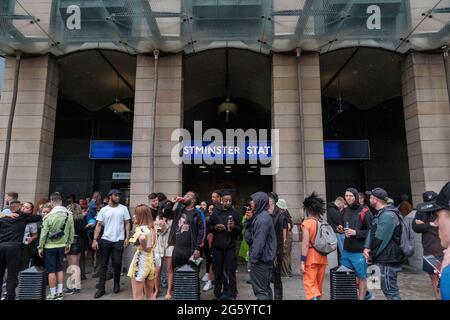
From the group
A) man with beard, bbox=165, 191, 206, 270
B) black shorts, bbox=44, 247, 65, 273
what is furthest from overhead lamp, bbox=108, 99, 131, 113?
man with beard, bbox=165, 191, 206, 270

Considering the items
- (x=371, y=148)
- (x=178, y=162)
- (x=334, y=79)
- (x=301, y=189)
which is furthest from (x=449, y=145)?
(x=178, y=162)

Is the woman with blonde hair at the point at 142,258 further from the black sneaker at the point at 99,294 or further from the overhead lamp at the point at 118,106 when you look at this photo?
the overhead lamp at the point at 118,106

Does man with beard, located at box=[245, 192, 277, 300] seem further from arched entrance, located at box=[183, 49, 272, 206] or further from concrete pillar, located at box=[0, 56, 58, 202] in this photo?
concrete pillar, located at box=[0, 56, 58, 202]

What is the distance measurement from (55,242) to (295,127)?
686 cm

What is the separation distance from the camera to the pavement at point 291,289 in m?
6.04

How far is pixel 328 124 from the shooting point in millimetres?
15453

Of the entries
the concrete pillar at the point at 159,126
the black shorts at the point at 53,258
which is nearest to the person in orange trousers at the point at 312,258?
the black shorts at the point at 53,258

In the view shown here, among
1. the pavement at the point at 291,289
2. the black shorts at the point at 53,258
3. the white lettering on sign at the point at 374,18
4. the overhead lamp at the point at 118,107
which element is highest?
the white lettering on sign at the point at 374,18

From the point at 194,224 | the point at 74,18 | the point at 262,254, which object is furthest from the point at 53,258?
the point at 74,18

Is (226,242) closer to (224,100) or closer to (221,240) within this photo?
(221,240)

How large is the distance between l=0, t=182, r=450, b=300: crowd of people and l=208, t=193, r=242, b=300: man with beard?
18mm

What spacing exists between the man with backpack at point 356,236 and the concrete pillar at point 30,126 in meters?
8.56
